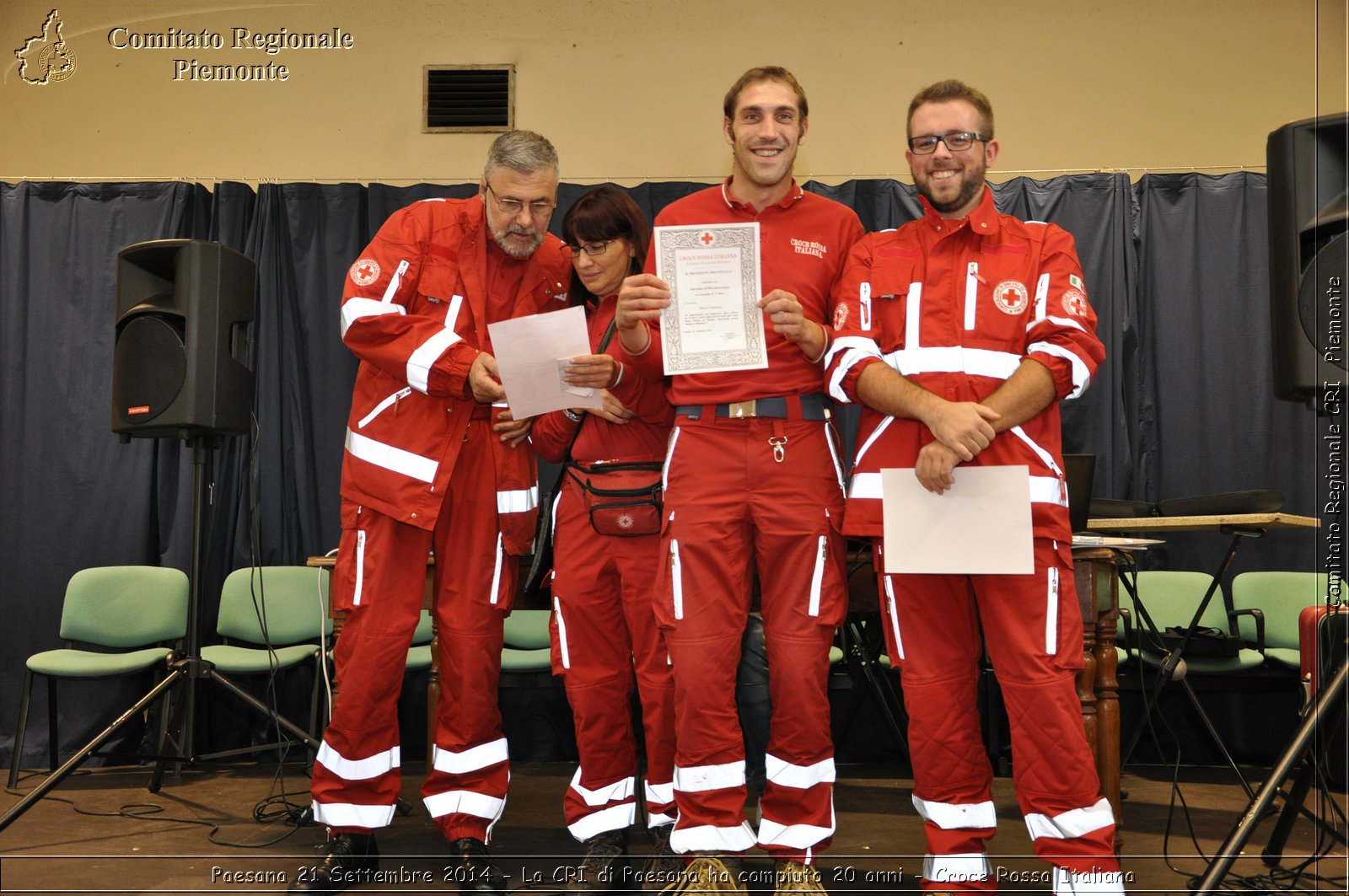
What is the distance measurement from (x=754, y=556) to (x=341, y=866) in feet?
4.71

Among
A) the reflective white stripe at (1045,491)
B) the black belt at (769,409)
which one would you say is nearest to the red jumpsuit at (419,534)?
the black belt at (769,409)

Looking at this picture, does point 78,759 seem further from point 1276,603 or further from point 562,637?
point 1276,603

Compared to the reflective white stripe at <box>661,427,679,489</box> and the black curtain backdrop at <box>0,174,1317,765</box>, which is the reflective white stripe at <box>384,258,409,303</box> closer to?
the reflective white stripe at <box>661,427,679,489</box>

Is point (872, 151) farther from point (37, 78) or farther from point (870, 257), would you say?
point (37, 78)

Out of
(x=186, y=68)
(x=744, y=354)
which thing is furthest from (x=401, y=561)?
(x=186, y=68)

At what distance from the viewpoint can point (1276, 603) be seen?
478cm

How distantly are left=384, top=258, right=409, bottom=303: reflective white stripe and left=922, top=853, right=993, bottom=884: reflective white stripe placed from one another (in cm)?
208

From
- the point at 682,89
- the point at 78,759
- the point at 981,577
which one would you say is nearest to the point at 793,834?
the point at 981,577

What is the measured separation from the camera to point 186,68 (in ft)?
18.0

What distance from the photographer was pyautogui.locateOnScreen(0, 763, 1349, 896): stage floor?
2898mm

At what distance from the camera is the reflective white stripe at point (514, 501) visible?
304 centimetres

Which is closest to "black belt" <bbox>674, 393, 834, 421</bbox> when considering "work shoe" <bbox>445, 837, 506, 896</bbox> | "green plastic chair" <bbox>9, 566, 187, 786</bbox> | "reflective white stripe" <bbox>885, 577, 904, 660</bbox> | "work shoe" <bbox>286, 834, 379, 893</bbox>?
"reflective white stripe" <bbox>885, 577, 904, 660</bbox>

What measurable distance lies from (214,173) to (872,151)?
355 centimetres

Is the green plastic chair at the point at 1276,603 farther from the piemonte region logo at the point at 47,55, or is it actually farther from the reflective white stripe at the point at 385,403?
the piemonte region logo at the point at 47,55
